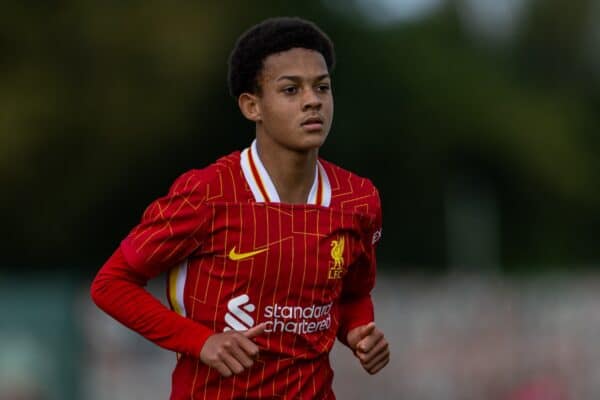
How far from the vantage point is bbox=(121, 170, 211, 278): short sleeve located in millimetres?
5391

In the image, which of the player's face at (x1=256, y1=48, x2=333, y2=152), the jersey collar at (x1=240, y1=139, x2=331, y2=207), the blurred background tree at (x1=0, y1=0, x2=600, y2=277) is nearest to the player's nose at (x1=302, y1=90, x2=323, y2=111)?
the player's face at (x1=256, y1=48, x2=333, y2=152)

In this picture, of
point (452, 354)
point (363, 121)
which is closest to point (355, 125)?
point (363, 121)

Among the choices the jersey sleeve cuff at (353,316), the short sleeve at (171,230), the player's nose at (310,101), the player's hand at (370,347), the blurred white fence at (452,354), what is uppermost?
the player's nose at (310,101)

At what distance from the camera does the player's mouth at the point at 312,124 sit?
219 inches

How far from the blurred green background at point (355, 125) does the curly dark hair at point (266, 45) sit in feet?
25.1

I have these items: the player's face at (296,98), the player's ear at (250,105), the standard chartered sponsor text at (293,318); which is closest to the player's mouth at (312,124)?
the player's face at (296,98)

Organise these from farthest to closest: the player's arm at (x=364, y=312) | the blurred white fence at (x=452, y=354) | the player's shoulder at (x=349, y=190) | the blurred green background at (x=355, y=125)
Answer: the blurred green background at (x=355, y=125) → the blurred white fence at (x=452, y=354) → the player's shoulder at (x=349, y=190) → the player's arm at (x=364, y=312)

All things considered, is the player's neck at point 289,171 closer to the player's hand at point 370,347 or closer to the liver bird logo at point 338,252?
the liver bird logo at point 338,252

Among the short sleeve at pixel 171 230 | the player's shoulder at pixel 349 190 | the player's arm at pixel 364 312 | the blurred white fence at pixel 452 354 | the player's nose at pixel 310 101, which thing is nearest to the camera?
the short sleeve at pixel 171 230

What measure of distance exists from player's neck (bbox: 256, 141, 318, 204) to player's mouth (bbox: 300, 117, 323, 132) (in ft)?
0.45

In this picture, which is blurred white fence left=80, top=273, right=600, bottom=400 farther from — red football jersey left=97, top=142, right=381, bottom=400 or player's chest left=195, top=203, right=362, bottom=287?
player's chest left=195, top=203, right=362, bottom=287

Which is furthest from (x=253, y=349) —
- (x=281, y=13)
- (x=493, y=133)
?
(x=493, y=133)

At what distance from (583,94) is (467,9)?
531 centimetres

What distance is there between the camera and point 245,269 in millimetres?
5453
